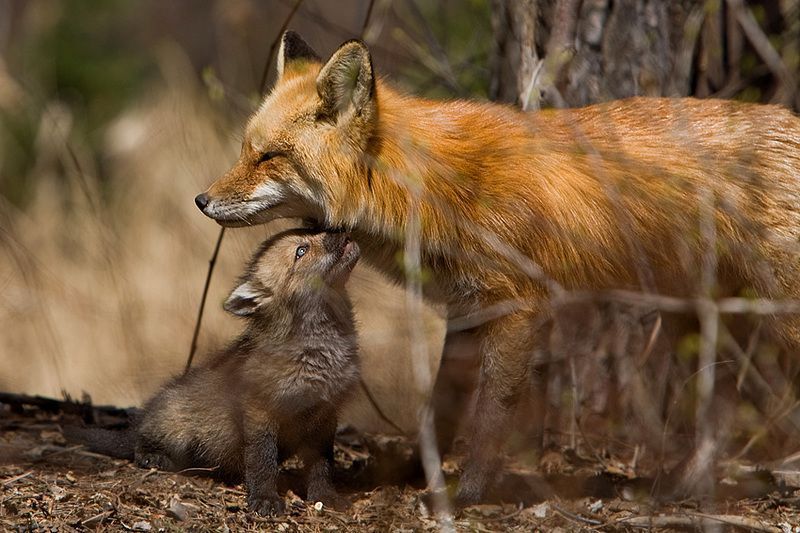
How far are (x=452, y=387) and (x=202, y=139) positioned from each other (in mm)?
5744

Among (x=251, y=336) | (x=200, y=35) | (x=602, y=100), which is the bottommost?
(x=251, y=336)

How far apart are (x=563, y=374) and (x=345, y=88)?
306 cm

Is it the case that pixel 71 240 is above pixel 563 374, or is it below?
above

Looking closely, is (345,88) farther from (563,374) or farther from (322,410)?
(563,374)

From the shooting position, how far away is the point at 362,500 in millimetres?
5996

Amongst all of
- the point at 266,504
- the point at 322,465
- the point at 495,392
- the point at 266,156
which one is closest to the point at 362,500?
the point at 322,465

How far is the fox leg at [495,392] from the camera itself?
19.2 feet

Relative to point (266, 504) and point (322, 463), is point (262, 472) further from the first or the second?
A: point (322, 463)

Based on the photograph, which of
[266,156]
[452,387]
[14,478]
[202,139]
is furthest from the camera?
[202,139]

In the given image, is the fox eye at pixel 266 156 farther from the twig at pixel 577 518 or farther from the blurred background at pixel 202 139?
the twig at pixel 577 518

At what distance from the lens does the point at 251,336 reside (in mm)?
6199

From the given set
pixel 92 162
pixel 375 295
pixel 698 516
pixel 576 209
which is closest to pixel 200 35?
pixel 92 162

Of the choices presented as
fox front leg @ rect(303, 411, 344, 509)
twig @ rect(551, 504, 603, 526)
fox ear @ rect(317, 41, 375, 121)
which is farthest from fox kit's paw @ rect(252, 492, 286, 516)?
fox ear @ rect(317, 41, 375, 121)

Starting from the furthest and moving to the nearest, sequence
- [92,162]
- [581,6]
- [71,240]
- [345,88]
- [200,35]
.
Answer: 1. [200,35]
2. [92,162]
3. [71,240]
4. [581,6]
5. [345,88]
